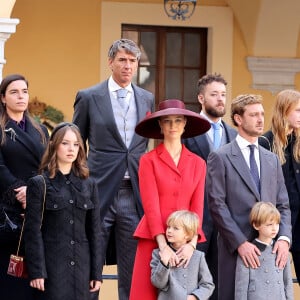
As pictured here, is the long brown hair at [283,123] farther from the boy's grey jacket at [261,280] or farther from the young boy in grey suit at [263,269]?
the boy's grey jacket at [261,280]

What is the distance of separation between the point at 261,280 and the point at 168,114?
1104 mm

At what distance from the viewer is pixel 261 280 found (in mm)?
6945

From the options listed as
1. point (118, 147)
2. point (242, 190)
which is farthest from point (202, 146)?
point (242, 190)

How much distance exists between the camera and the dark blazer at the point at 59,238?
657 centimetres

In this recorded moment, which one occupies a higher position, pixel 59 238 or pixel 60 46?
pixel 60 46

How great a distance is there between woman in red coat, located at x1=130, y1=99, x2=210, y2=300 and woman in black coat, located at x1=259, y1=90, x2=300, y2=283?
35.5 inches

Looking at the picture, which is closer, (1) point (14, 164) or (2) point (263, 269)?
(2) point (263, 269)

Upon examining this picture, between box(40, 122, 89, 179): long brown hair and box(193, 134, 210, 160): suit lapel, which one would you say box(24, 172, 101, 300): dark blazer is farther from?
box(193, 134, 210, 160): suit lapel

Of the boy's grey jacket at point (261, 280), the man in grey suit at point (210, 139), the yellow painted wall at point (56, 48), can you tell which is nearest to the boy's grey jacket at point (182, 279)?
the boy's grey jacket at point (261, 280)

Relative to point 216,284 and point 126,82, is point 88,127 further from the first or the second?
point 216,284

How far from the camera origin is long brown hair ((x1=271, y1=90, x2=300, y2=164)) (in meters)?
7.72

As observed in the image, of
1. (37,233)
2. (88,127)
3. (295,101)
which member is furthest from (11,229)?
(295,101)

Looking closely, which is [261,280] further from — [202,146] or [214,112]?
[214,112]

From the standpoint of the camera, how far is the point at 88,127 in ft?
24.9
